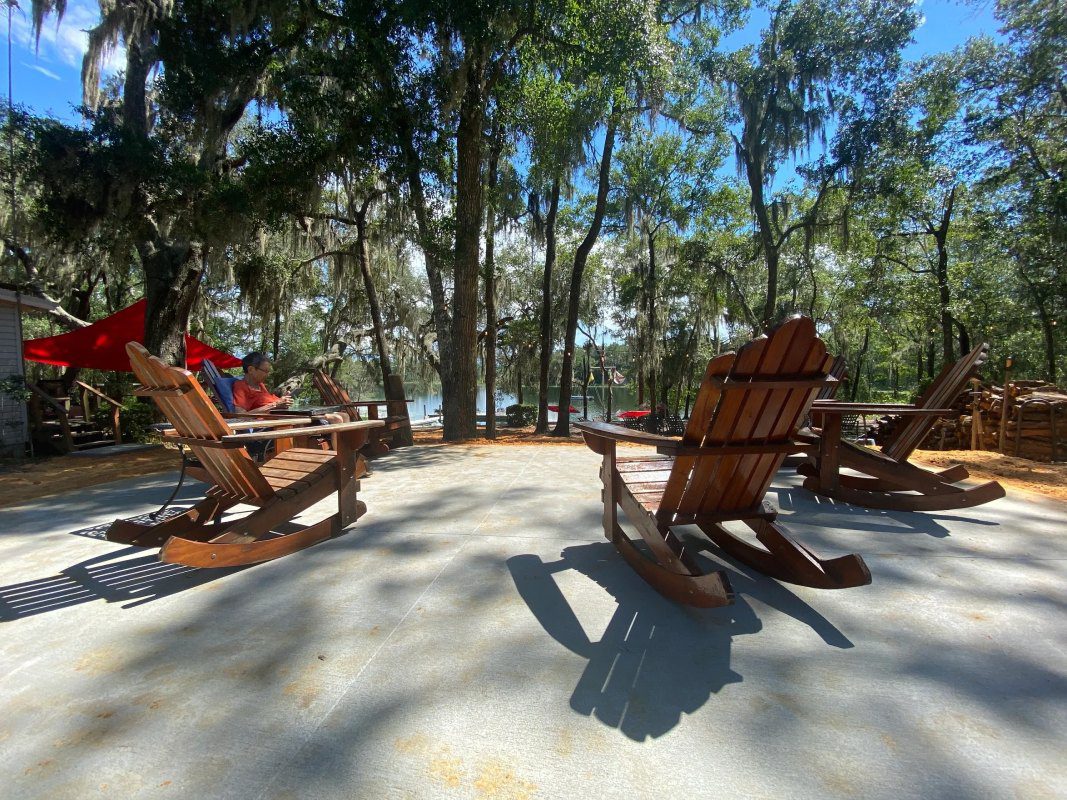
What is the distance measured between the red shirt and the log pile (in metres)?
6.77

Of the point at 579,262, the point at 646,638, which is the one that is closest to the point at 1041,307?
the point at 579,262

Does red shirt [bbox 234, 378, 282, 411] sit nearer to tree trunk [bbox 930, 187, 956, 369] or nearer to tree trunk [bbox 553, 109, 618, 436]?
tree trunk [bbox 553, 109, 618, 436]

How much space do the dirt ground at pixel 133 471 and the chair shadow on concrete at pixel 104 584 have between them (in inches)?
103

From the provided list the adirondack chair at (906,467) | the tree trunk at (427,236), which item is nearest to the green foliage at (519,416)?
the tree trunk at (427,236)

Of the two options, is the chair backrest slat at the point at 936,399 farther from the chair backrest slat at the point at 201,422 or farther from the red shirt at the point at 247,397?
the red shirt at the point at 247,397

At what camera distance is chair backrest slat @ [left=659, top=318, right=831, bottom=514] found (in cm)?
176

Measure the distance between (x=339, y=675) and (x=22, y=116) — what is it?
1127cm

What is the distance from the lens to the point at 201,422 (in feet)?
7.70

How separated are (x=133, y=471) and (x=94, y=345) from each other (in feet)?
13.9

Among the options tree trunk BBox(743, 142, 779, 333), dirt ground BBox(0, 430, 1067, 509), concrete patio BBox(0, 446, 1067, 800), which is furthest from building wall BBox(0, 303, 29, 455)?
tree trunk BBox(743, 142, 779, 333)

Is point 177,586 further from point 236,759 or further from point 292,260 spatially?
point 292,260

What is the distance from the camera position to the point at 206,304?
15414mm

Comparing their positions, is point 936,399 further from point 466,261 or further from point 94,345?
point 94,345

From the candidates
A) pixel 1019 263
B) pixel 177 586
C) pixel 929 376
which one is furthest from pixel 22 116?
pixel 929 376
